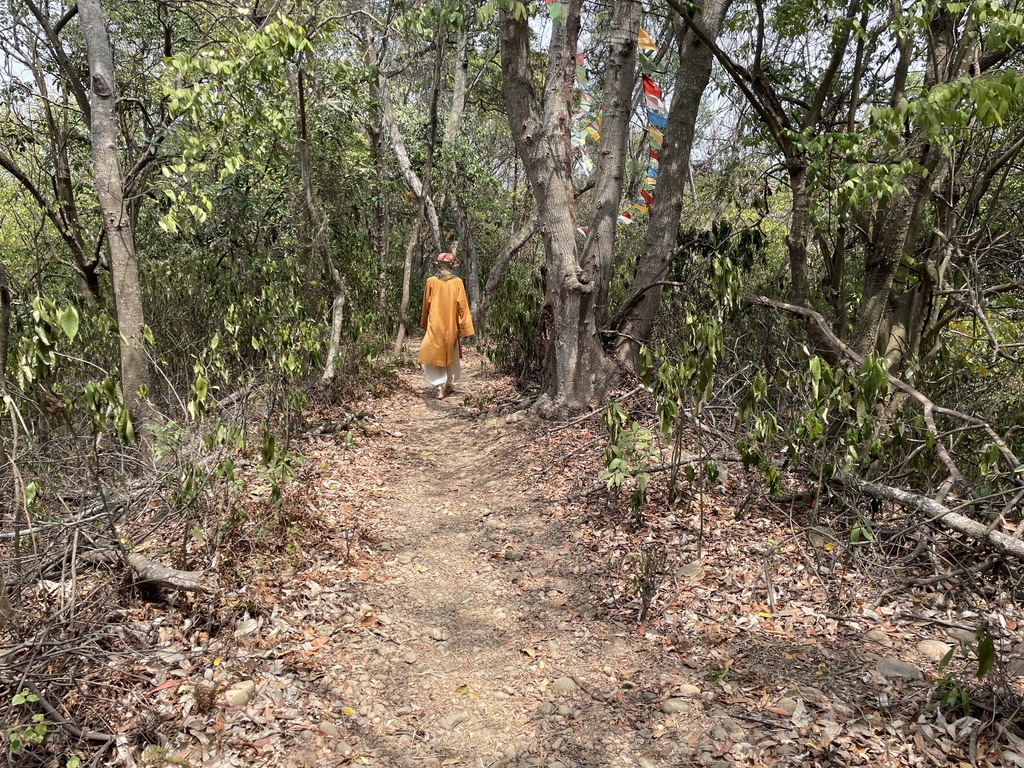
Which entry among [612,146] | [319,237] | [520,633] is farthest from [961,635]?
[319,237]

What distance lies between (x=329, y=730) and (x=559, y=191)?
467 cm

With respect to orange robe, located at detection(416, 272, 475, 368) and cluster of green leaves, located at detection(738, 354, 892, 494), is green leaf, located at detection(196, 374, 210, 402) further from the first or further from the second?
orange robe, located at detection(416, 272, 475, 368)

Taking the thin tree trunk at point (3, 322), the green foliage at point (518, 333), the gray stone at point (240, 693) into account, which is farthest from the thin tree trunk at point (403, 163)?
the gray stone at point (240, 693)

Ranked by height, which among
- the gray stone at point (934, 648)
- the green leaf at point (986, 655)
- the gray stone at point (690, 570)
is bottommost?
the gray stone at point (934, 648)

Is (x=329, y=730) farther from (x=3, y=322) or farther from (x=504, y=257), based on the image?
(x=504, y=257)

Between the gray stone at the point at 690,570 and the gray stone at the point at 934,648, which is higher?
the gray stone at the point at 690,570

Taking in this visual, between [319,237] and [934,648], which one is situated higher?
[319,237]

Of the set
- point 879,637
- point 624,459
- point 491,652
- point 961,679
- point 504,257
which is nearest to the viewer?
point 961,679

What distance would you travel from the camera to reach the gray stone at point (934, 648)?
2.96 m

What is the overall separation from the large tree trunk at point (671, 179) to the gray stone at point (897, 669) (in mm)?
4030

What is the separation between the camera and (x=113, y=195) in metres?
4.36

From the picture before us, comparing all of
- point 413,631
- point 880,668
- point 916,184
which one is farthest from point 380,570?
point 916,184

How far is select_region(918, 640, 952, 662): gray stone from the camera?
296cm

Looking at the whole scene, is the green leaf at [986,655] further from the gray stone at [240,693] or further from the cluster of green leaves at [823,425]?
the gray stone at [240,693]
